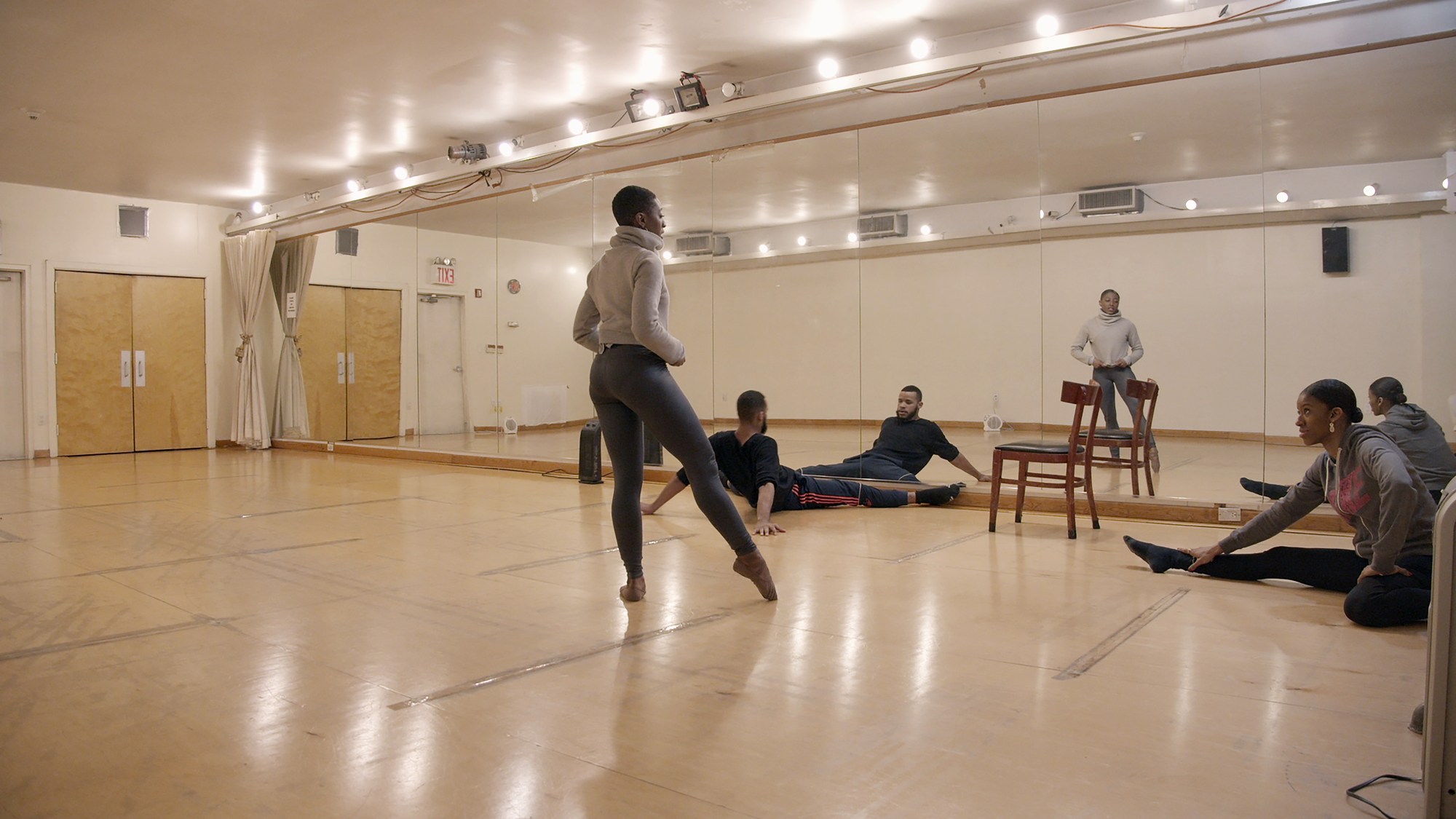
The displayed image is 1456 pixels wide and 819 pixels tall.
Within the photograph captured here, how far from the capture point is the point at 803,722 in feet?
6.89

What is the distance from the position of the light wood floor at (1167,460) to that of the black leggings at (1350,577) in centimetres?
165

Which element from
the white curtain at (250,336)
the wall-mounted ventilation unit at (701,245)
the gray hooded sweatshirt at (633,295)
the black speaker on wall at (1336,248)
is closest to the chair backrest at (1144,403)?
the black speaker on wall at (1336,248)

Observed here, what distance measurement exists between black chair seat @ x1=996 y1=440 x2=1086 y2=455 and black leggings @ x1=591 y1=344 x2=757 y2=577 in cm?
214

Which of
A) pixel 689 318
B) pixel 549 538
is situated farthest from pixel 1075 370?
pixel 549 538

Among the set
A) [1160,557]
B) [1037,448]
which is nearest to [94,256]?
[1037,448]

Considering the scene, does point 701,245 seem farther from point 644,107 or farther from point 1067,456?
point 1067,456

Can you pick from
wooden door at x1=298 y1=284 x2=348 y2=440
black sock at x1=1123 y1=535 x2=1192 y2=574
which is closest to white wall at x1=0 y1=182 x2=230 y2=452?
wooden door at x1=298 y1=284 x2=348 y2=440

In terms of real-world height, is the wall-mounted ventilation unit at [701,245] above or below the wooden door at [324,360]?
above

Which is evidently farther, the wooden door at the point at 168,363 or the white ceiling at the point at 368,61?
the wooden door at the point at 168,363

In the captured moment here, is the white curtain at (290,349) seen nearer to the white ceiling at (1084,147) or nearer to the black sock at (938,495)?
the white ceiling at (1084,147)

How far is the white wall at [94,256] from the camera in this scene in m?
9.67

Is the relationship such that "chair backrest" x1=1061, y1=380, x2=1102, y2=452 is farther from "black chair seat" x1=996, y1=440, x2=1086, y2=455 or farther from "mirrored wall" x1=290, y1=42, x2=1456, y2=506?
"mirrored wall" x1=290, y1=42, x2=1456, y2=506

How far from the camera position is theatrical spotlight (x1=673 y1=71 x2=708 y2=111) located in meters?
6.25

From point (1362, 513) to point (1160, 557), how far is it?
2.74ft
